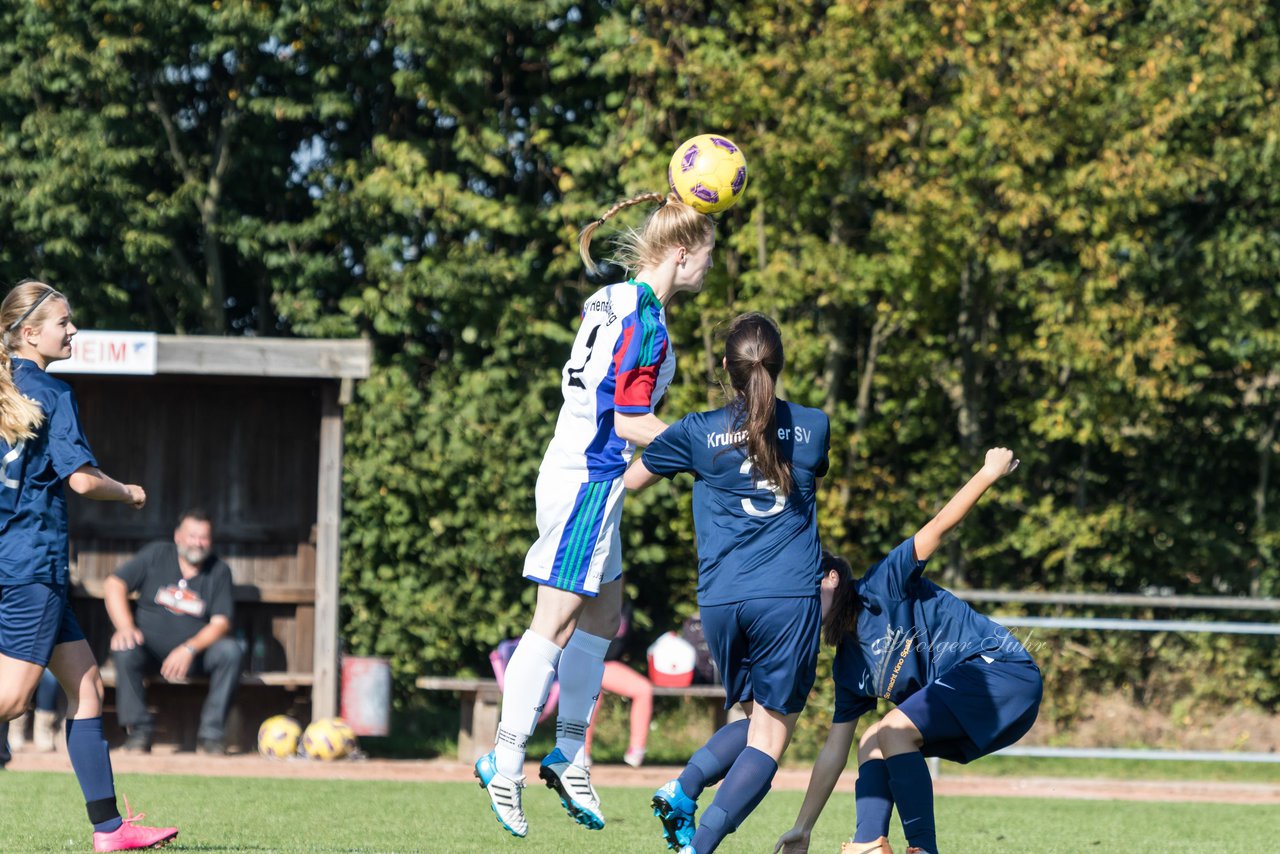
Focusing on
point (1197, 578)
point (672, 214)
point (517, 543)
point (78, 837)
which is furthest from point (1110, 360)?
point (78, 837)

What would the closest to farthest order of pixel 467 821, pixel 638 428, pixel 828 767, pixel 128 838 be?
1. pixel 638 428
2. pixel 828 767
3. pixel 128 838
4. pixel 467 821

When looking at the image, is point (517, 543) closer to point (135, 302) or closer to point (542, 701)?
point (135, 302)

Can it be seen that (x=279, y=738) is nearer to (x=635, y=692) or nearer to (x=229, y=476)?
(x=229, y=476)

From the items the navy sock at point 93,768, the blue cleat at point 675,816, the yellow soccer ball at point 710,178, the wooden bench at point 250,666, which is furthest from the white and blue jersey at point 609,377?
the wooden bench at point 250,666

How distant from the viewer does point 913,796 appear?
16.9 ft

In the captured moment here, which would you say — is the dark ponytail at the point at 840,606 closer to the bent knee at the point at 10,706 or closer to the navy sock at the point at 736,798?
the navy sock at the point at 736,798

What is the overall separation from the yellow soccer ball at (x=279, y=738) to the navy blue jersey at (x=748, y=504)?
634 cm

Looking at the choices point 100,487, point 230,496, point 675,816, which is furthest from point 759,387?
point 230,496

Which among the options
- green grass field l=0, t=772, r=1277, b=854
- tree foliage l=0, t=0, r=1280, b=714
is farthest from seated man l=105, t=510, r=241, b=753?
tree foliage l=0, t=0, r=1280, b=714

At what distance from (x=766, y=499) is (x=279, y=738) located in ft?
21.7

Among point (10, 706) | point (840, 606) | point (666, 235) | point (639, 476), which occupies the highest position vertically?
point (666, 235)

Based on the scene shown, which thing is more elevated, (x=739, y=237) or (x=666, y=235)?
(x=739, y=237)

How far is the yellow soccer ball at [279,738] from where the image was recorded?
417 inches

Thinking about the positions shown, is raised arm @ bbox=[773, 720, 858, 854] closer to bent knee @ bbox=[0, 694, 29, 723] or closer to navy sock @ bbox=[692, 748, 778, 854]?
navy sock @ bbox=[692, 748, 778, 854]
